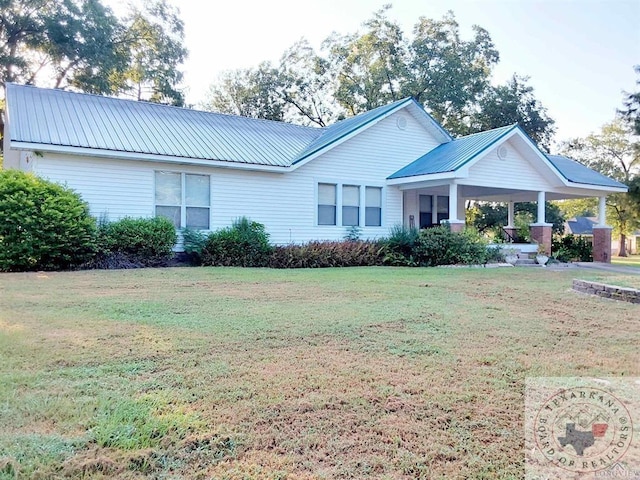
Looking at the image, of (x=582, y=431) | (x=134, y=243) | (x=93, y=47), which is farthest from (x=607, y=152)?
(x=582, y=431)

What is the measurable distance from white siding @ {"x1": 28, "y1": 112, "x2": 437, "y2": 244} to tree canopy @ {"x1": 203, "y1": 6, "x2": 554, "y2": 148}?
41.3ft

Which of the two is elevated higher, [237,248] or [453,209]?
[453,209]

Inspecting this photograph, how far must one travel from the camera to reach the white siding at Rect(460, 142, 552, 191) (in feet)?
51.8

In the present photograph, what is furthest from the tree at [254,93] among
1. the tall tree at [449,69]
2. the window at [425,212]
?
the window at [425,212]

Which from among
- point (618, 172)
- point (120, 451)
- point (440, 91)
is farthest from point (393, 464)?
point (618, 172)

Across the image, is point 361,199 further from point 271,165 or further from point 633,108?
point 633,108

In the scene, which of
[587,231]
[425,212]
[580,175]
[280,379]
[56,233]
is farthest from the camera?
[587,231]

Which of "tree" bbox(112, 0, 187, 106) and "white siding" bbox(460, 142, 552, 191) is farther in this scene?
"tree" bbox(112, 0, 187, 106)

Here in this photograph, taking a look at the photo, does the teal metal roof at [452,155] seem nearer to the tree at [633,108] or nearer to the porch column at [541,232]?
the porch column at [541,232]

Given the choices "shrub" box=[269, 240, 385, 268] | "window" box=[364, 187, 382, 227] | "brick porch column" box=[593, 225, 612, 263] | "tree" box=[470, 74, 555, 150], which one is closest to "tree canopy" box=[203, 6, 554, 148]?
"tree" box=[470, 74, 555, 150]

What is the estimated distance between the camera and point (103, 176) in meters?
12.5

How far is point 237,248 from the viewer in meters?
13.1

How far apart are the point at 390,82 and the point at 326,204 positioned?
16.8 meters

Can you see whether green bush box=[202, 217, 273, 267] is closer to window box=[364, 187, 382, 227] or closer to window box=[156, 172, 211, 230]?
window box=[156, 172, 211, 230]
